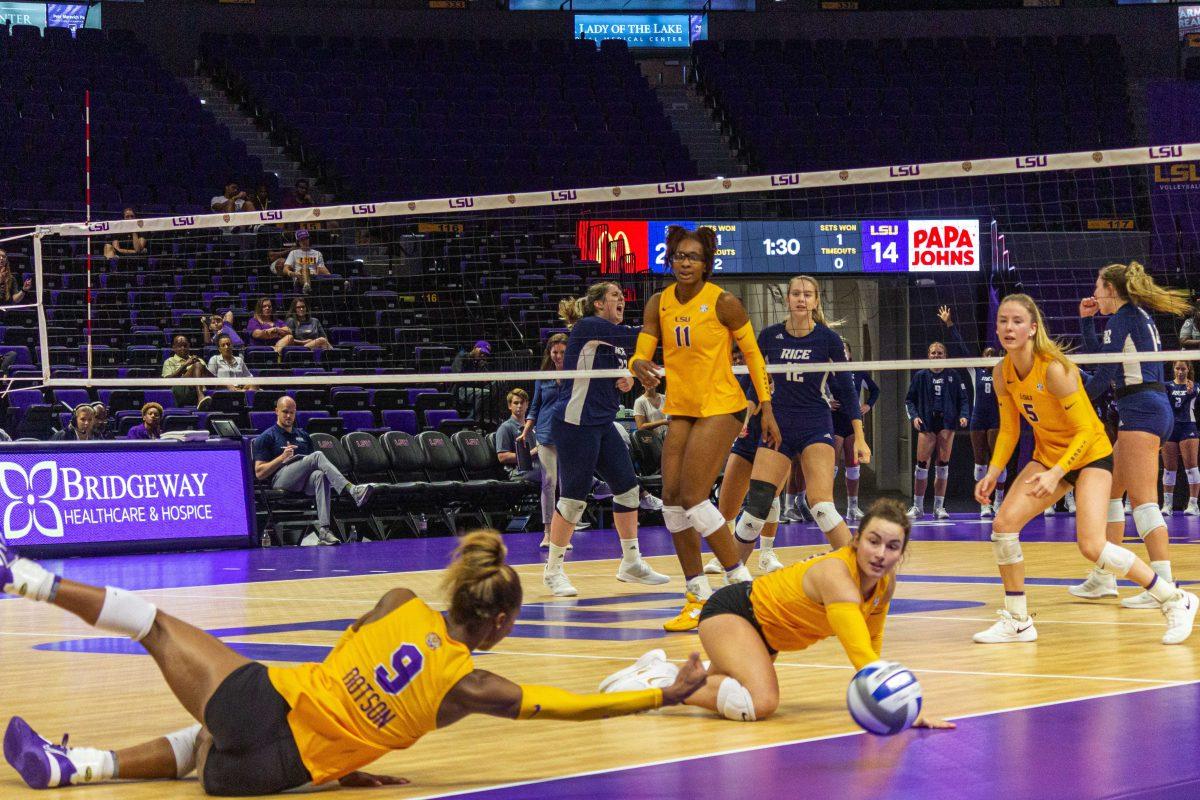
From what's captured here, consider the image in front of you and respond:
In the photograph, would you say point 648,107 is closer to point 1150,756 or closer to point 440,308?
point 440,308

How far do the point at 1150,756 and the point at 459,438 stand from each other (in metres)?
11.8

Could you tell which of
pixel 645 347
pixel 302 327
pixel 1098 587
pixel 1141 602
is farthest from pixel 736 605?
pixel 302 327

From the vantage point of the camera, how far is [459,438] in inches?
623

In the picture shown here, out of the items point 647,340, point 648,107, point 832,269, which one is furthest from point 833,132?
point 647,340

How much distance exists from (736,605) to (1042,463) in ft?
8.80

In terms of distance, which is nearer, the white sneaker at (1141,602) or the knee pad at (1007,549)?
the knee pad at (1007,549)

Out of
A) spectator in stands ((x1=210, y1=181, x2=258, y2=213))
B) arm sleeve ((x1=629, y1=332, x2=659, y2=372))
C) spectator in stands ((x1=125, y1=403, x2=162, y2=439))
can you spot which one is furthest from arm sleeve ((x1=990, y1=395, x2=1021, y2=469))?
spectator in stands ((x1=210, y1=181, x2=258, y2=213))

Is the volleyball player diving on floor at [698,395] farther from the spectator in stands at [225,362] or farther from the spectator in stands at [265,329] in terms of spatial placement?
the spectator in stands at [265,329]

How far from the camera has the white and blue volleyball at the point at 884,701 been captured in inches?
175

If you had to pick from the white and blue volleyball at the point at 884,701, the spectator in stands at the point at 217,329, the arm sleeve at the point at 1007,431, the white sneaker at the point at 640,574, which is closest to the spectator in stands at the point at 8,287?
the spectator in stands at the point at 217,329

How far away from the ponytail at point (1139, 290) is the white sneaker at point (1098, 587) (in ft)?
5.01

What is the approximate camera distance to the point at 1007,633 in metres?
7.08

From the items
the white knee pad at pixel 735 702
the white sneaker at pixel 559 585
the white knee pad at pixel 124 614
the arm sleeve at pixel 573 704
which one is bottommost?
the white sneaker at pixel 559 585

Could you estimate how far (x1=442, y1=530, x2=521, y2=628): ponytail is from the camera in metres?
4.22
